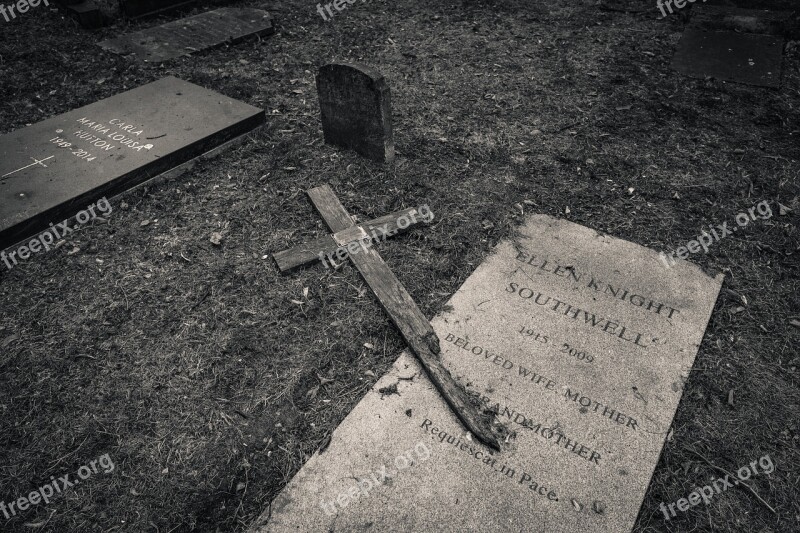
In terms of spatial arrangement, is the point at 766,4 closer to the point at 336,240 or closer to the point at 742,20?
the point at 742,20

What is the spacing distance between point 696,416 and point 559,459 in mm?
824

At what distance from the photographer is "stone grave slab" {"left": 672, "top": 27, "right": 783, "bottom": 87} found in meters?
5.37

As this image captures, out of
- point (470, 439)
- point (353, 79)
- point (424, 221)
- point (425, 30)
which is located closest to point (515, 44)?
point (425, 30)

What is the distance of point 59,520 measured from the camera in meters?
2.33

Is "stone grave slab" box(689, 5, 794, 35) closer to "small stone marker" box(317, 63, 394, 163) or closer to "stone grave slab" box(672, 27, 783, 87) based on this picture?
"stone grave slab" box(672, 27, 783, 87)

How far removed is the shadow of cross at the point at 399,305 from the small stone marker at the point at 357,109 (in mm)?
626

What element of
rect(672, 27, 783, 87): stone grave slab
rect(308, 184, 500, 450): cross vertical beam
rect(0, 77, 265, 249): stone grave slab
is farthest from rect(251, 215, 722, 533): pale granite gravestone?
rect(672, 27, 783, 87): stone grave slab

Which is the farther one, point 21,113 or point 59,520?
point 21,113

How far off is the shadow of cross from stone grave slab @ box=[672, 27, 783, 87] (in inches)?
160

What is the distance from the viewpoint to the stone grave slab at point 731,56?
17.6 feet

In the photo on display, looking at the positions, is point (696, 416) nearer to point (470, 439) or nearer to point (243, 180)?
point (470, 439)

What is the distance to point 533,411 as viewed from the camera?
257 cm

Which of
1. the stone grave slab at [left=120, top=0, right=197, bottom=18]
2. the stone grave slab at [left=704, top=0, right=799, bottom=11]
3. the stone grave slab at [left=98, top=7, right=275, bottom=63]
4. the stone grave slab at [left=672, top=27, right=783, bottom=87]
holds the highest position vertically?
the stone grave slab at [left=120, top=0, right=197, bottom=18]

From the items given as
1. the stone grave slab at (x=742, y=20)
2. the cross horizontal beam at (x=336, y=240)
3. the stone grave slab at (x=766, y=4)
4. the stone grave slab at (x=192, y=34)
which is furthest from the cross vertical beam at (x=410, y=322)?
the stone grave slab at (x=766, y=4)
